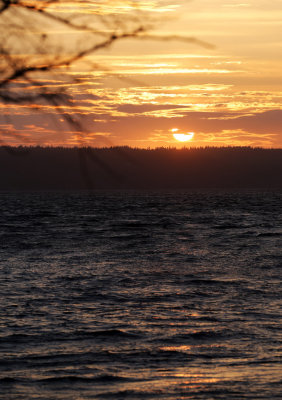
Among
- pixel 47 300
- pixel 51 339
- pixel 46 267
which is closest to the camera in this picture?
pixel 51 339

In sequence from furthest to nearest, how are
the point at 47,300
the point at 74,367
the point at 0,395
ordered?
the point at 47,300 → the point at 74,367 → the point at 0,395

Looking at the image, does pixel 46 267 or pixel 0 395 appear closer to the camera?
pixel 0 395

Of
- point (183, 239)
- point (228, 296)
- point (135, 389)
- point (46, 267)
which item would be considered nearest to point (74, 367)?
point (135, 389)

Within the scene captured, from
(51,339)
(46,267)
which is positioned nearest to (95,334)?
(51,339)

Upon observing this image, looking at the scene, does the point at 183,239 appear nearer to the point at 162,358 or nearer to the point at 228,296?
the point at 228,296

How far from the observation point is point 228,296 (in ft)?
66.7

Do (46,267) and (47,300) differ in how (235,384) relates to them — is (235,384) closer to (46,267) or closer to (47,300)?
(47,300)

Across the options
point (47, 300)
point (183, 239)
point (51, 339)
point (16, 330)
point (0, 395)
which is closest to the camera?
point (0, 395)

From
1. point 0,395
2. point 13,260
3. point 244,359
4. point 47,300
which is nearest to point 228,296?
point 47,300

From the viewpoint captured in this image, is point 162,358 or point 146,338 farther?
point 146,338

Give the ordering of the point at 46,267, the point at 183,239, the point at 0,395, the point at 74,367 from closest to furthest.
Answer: the point at 0,395 → the point at 74,367 → the point at 46,267 → the point at 183,239

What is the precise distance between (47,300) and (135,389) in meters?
9.14

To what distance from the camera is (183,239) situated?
50000 millimetres

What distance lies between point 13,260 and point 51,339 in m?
18.6
